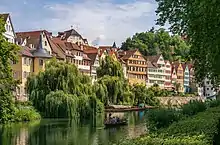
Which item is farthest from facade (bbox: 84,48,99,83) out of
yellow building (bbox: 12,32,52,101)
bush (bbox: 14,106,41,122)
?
bush (bbox: 14,106,41,122)

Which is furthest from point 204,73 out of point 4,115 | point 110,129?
point 4,115

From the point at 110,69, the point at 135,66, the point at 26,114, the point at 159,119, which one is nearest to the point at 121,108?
the point at 110,69

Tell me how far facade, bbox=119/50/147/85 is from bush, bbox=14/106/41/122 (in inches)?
2518

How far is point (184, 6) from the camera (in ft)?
54.5

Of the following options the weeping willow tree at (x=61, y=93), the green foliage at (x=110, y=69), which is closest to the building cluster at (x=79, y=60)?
the weeping willow tree at (x=61, y=93)

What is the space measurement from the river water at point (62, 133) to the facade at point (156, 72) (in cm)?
7382

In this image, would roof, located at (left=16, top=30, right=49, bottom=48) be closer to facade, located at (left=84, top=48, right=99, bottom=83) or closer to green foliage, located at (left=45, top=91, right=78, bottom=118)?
facade, located at (left=84, top=48, right=99, bottom=83)

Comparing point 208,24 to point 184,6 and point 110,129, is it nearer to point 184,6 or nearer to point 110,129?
A: point 184,6

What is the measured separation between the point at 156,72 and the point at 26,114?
78.6 metres

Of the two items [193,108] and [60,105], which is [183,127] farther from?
[60,105]

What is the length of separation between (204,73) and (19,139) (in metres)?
13.9

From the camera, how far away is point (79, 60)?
89062 millimetres

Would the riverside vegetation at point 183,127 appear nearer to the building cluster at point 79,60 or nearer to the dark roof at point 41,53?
the building cluster at point 79,60

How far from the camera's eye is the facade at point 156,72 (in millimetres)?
120244
